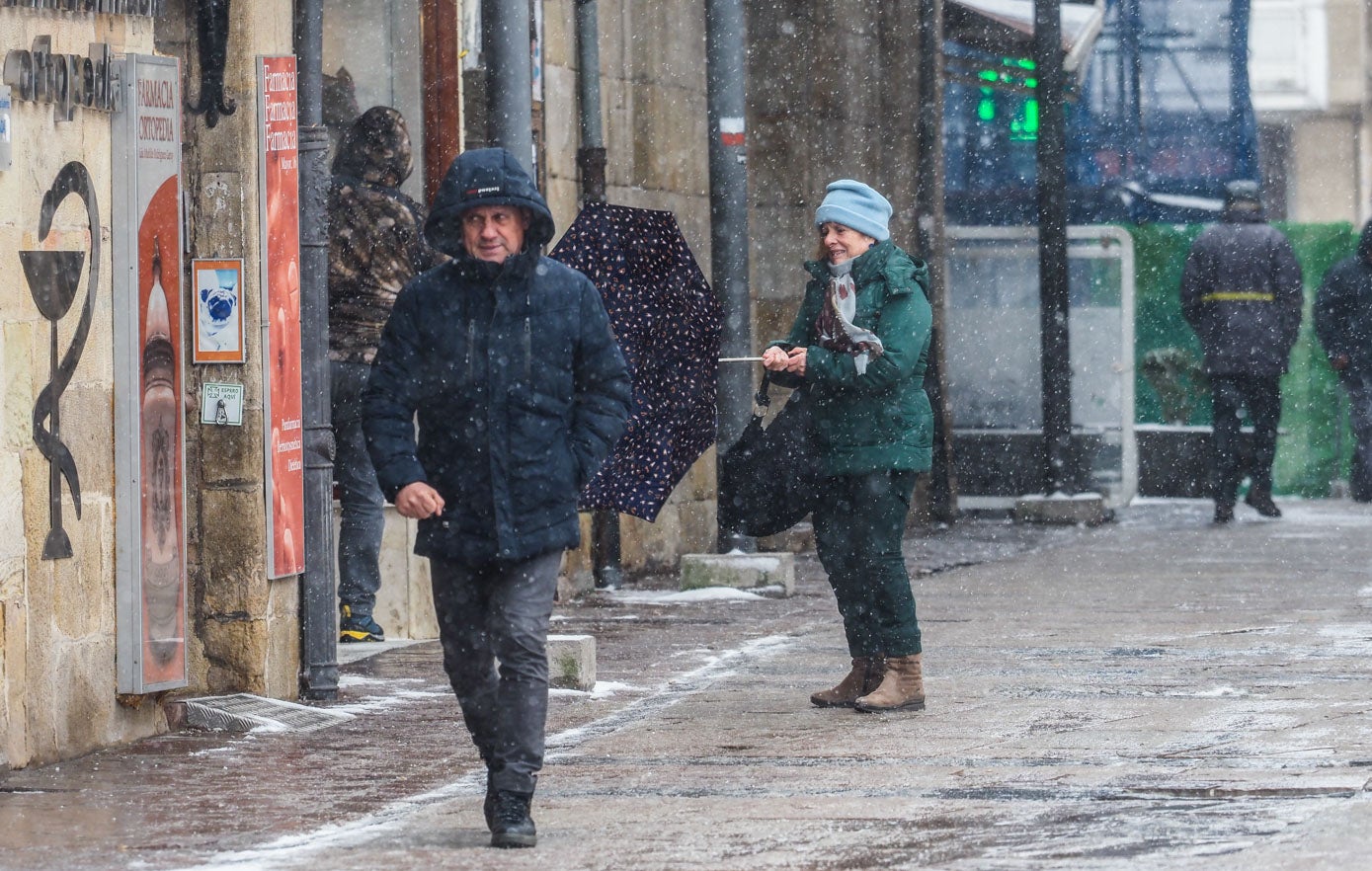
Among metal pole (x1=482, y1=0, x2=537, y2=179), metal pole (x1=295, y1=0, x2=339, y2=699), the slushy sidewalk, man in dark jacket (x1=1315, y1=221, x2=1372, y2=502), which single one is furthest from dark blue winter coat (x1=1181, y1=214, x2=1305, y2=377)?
metal pole (x1=295, y1=0, x2=339, y2=699)

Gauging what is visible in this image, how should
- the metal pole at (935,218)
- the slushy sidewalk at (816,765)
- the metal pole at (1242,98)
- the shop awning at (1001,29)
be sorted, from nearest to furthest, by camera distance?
1. the slushy sidewalk at (816,765)
2. the metal pole at (935,218)
3. the shop awning at (1001,29)
4. the metal pole at (1242,98)

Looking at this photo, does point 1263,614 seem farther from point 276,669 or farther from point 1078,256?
point 1078,256

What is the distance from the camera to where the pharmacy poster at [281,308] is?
8305 mm

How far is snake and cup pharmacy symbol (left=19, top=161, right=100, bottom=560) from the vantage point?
7.26 m

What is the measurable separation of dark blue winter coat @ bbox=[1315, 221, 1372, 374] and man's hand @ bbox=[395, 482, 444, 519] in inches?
522

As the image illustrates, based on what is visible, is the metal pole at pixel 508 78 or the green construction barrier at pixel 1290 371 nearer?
the metal pole at pixel 508 78

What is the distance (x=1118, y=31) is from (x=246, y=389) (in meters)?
21.5

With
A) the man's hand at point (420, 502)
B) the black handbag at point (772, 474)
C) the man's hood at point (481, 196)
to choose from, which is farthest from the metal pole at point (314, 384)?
the man's hand at point (420, 502)

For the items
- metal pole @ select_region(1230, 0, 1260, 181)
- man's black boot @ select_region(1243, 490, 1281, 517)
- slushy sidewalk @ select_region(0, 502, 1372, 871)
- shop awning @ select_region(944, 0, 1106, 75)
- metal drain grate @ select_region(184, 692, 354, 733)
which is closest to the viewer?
slushy sidewalk @ select_region(0, 502, 1372, 871)

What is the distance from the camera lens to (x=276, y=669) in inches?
330

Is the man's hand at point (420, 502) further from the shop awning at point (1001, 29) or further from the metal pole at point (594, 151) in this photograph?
the shop awning at point (1001, 29)

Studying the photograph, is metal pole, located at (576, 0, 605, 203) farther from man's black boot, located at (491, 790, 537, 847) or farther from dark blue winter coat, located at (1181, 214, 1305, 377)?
man's black boot, located at (491, 790, 537, 847)

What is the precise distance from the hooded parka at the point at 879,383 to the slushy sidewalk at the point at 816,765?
0.84 meters

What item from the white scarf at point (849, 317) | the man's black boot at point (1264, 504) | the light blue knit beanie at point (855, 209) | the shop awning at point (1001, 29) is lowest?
the man's black boot at point (1264, 504)
